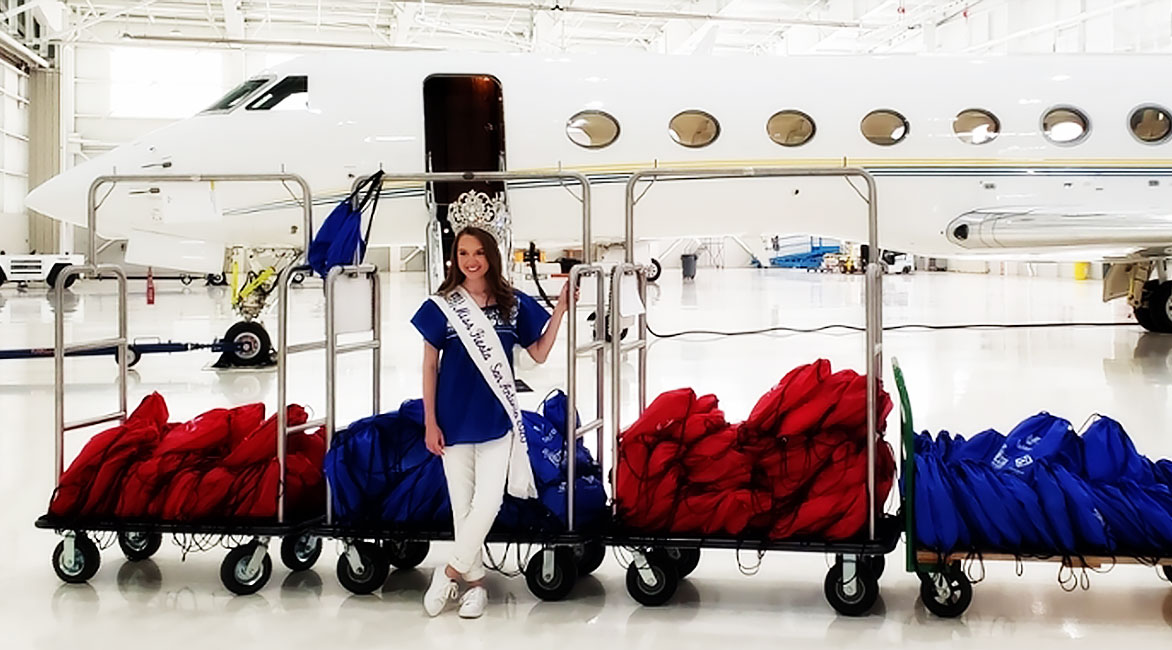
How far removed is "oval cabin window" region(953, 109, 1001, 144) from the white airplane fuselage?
0.06 metres

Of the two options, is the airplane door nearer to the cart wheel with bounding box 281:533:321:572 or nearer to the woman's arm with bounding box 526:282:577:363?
the cart wheel with bounding box 281:533:321:572

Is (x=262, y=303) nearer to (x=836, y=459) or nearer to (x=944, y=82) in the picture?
(x=944, y=82)

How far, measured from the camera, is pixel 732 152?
420 inches

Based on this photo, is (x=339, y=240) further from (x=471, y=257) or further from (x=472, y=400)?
(x=472, y=400)

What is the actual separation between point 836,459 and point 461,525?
4.45 feet

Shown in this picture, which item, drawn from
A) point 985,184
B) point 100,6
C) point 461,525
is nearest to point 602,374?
point 461,525

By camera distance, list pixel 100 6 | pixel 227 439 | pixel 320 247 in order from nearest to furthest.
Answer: pixel 320 247 < pixel 227 439 < pixel 100 6

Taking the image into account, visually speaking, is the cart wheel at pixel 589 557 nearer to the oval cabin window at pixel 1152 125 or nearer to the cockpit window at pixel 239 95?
the cockpit window at pixel 239 95

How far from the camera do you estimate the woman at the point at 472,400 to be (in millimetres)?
3775

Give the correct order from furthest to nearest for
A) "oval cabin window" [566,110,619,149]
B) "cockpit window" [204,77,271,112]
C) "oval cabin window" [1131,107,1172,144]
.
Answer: "oval cabin window" [1131,107,1172,144] < "oval cabin window" [566,110,619,149] < "cockpit window" [204,77,271,112]

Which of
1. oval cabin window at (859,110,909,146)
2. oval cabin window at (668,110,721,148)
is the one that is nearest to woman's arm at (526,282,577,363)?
oval cabin window at (668,110,721,148)

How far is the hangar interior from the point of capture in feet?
12.4

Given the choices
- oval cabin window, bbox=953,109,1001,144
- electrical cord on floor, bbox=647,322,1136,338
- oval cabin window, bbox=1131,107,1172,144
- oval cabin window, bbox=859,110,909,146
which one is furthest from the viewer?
electrical cord on floor, bbox=647,322,1136,338

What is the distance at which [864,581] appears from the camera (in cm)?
381
